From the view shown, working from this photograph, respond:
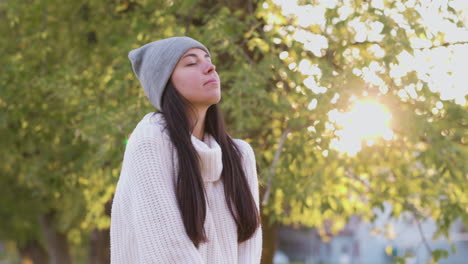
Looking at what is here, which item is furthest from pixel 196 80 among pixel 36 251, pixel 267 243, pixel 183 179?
pixel 36 251

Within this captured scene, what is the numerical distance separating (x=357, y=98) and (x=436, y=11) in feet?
3.21

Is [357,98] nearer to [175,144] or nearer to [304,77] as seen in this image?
[304,77]

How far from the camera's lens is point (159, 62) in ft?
9.89

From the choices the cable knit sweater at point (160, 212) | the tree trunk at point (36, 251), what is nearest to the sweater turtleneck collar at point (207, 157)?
the cable knit sweater at point (160, 212)

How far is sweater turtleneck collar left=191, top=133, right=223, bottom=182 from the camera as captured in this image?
9.48ft

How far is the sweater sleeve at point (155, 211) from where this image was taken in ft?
8.89

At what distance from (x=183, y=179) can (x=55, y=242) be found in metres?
12.6

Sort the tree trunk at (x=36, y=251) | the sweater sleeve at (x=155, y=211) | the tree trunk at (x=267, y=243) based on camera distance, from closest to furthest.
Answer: the sweater sleeve at (x=155, y=211) < the tree trunk at (x=267, y=243) < the tree trunk at (x=36, y=251)

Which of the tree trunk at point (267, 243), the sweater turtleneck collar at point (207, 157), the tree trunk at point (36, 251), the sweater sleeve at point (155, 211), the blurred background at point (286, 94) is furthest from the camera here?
the tree trunk at point (36, 251)

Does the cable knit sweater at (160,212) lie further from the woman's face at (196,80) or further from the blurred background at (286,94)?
the blurred background at (286,94)

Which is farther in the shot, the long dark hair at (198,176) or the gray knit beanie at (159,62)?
the gray knit beanie at (159,62)

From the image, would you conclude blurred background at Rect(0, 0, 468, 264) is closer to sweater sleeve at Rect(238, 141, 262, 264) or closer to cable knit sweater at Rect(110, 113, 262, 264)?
sweater sleeve at Rect(238, 141, 262, 264)

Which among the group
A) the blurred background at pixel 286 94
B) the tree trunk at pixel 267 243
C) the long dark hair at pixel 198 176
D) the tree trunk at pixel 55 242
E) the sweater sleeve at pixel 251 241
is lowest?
the tree trunk at pixel 55 242

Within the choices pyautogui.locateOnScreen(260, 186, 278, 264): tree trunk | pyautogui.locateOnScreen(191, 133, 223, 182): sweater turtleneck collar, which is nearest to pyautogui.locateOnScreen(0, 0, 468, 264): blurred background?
pyautogui.locateOnScreen(260, 186, 278, 264): tree trunk
